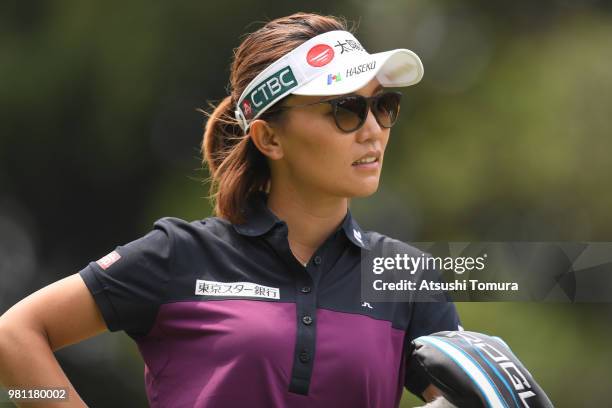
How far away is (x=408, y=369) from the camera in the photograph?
288cm

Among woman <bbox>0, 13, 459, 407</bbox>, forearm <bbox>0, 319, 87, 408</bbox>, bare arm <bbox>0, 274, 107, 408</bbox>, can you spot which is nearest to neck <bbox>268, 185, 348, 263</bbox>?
woman <bbox>0, 13, 459, 407</bbox>

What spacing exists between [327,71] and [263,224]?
39cm

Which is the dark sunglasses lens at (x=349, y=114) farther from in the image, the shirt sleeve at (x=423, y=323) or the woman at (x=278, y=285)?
the shirt sleeve at (x=423, y=323)

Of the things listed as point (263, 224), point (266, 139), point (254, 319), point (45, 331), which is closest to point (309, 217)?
point (263, 224)

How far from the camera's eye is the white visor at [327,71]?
9.52 ft

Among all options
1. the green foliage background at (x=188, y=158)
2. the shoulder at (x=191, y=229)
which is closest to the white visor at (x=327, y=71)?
the shoulder at (x=191, y=229)

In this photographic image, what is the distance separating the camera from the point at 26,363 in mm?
2764

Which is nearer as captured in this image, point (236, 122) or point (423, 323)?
point (423, 323)

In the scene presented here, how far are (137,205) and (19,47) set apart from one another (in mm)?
973

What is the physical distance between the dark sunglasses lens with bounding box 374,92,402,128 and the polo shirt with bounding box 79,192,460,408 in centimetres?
30

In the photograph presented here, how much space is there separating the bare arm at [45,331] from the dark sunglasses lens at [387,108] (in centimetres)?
79

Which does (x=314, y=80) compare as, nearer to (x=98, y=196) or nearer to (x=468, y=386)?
(x=468, y=386)

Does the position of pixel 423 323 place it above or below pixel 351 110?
below

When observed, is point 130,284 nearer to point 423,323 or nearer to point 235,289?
point 235,289
